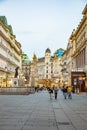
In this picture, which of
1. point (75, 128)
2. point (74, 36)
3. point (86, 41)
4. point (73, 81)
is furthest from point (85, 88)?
point (75, 128)

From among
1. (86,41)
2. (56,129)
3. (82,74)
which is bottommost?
(56,129)

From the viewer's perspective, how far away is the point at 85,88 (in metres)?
89.2

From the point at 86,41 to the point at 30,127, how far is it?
244 ft

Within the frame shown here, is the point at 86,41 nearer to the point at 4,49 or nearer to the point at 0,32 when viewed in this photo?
the point at 0,32

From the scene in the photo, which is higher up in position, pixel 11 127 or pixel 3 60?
pixel 3 60

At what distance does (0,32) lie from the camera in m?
98.6

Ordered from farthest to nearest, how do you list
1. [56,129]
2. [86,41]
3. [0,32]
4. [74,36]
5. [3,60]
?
1. [74,36]
2. [3,60]
3. [0,32]
4. [86,41]
5. [56,129]

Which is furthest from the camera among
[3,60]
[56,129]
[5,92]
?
[3,60]

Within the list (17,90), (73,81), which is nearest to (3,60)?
(73,81)

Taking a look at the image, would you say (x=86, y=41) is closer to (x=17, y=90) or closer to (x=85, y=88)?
(x=85, y=88)

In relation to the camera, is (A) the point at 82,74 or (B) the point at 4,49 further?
(B) the point at 4,49

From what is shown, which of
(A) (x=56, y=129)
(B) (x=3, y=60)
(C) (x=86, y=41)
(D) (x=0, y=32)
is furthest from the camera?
(B) (x=3, y=60)

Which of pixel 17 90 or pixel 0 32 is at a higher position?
pixel 0 32

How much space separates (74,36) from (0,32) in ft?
114
